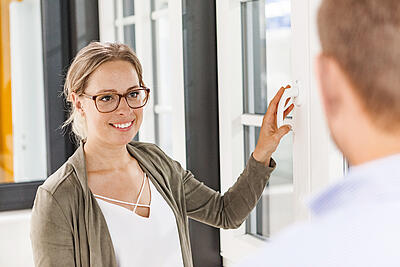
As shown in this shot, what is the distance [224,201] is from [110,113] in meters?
0.42

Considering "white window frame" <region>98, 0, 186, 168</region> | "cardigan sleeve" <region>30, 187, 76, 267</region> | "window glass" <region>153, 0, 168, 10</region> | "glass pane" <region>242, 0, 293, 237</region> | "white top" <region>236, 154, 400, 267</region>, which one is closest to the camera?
"white top" <region>236, 154, 400, 267</region>

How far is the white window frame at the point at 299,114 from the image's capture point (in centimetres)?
145

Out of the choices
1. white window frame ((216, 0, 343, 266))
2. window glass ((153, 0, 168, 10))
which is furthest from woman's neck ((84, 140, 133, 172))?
window glass ((153, 0, 168, 10))

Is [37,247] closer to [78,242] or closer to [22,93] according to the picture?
[78,242]

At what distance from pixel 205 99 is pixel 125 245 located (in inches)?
29.3

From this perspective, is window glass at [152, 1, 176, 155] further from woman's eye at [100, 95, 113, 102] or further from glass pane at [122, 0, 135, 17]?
woman's eye at [100, 95, 113, 102]

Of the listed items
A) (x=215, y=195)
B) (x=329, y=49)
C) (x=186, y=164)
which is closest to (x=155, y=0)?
(x=186, y=164)

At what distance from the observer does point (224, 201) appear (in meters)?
1.62

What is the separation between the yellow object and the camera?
2.31 m

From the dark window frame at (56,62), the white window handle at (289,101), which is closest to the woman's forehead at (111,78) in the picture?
the white window handle at (289,101)

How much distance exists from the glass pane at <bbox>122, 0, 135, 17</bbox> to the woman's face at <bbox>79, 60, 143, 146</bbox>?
89 centimetres

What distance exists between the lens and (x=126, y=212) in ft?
4.81

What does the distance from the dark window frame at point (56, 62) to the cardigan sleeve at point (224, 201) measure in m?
0.78

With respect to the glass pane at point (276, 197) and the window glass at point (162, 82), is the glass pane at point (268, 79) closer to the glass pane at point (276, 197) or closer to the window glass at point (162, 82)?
the glass pane at point (276, 197)
